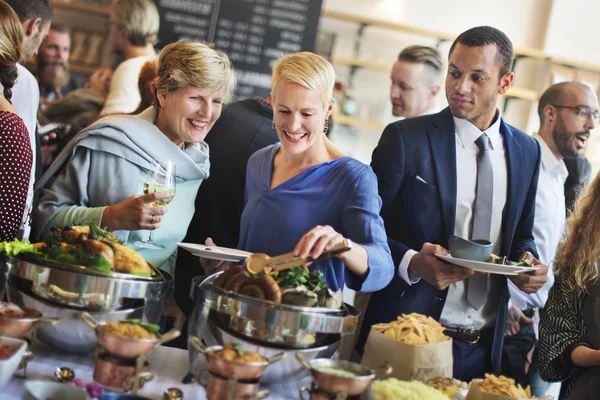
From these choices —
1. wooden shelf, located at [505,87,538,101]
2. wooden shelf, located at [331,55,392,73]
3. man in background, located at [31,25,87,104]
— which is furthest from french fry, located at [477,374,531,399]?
wooden shelf, located at [505,87,538,101]

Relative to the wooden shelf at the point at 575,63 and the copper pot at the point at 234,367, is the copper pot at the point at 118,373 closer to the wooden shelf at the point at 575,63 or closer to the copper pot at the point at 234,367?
the copper pot at the point at 234,367

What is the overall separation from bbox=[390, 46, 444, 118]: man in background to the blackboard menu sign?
1.84 m

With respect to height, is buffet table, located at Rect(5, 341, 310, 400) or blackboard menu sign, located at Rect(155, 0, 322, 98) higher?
blackboard menu sign, located at Rect(155, 0, 322, 98)

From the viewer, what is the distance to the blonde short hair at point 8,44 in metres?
2.23

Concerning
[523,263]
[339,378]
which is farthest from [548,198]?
[339,378]

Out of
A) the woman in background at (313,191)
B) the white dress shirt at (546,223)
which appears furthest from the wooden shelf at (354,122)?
the woman in background at (313,191)

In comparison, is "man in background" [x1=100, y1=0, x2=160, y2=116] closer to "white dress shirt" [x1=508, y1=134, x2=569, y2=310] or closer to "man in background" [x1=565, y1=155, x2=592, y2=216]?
"white dress shirt" [x1=508, y1=134, x2=569, y2=310]

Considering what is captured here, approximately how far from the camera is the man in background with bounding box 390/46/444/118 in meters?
4.26

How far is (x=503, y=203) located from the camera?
8.79 feet

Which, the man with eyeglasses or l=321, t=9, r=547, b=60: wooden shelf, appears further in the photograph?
l=321, t=9, r=547, b=60: wooden shelf

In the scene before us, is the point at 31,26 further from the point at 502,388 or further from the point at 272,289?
the point at 502,388

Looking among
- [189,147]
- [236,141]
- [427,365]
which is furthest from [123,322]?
[236,141]

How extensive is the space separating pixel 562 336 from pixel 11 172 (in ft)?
5.85

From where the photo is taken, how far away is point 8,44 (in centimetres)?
226
